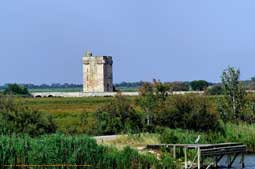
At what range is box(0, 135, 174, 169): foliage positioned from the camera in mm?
24562

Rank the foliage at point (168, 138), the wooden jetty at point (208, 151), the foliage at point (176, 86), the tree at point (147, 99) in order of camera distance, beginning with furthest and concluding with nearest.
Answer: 1. the foliage at point (176, 86)
2. the tree at point (147, 99)
3. the foliage at point (168, 138)
4. the wooden jetty at point (208, 151)

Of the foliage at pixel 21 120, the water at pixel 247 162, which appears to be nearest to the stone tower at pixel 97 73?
the water at pixel 247 162

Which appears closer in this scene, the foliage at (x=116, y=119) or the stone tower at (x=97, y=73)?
the foliage at (x=116, y=119)

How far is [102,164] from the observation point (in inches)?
1005

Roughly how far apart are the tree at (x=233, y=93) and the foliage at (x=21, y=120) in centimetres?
1509

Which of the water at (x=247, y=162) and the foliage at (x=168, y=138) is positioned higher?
the foliage at (x=168, y=138)

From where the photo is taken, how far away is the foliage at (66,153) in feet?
80.6

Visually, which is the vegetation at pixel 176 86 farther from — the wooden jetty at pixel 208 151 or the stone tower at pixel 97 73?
the wooden jetty at pixel 208 151

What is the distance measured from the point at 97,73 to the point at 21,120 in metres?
59.7

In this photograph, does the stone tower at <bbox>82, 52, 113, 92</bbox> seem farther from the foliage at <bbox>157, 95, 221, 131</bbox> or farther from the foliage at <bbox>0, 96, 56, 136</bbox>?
the foliage at <bbox>0, 96, 56, 136</bbox>

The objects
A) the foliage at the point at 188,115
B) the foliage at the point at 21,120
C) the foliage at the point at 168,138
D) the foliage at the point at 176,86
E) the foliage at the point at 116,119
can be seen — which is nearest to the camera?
the foliage at the point at 21,120

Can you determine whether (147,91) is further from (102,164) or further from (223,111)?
(102,164)

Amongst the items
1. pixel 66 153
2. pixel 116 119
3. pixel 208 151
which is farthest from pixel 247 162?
pixel 66 153

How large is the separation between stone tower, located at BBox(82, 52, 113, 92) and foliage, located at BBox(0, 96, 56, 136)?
5769 cm
